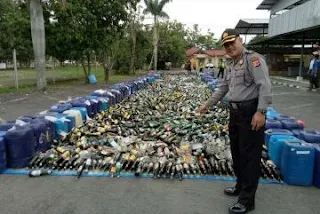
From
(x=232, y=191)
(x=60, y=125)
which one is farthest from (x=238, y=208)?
(x=60, y=125)

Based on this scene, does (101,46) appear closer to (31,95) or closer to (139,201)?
(31,95)

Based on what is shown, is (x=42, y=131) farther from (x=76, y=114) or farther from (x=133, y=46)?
(x=133, y=46)

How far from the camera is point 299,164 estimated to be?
442 centimetres

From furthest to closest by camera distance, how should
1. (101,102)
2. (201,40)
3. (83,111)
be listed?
(201,40)
(101,102)
(83,111)

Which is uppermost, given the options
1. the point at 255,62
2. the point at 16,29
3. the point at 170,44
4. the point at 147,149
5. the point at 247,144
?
the point at 170,44

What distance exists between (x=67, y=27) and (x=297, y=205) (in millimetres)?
16381

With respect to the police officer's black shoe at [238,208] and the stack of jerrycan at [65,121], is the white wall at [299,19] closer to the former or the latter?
the stack of jerrycan at [65,121]

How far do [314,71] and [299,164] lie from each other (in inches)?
515

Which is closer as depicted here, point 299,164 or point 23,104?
point 299,164

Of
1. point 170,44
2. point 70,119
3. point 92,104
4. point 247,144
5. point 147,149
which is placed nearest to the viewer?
point 247,144

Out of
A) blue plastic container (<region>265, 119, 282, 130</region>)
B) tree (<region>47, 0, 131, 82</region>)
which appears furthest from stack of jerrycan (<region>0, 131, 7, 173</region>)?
tree (<region>47, 0, 131, 82</region>)

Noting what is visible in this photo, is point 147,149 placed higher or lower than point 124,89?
lower

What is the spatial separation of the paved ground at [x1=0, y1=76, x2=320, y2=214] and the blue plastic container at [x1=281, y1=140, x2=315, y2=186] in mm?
131

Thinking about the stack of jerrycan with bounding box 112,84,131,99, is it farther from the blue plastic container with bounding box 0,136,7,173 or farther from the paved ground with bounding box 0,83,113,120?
the blue plastic container with bounding box 0,136,7,173
